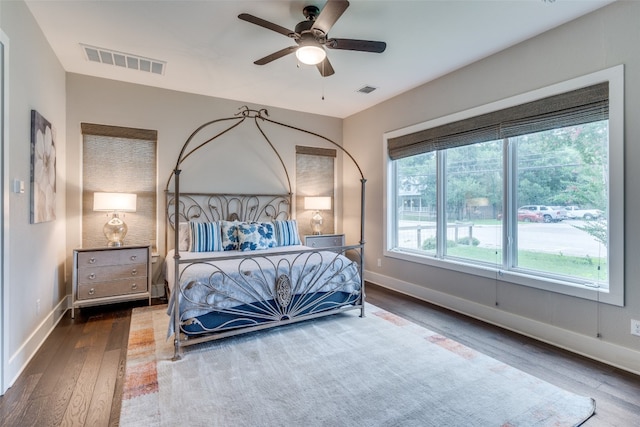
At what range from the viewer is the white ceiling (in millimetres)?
2604

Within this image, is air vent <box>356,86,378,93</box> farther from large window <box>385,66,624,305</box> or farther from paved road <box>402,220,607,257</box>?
paved road <box>402,220,607,257</box>

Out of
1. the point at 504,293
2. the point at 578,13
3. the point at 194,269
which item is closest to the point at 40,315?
the point at 194,269

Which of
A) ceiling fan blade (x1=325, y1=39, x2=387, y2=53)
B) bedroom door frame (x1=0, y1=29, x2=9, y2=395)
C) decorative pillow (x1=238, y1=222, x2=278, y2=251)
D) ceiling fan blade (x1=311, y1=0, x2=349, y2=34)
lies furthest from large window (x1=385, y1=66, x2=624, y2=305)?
bedroom door frame (x1=0, y1=29, x2=9, y2=395)

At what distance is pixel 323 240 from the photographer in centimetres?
525

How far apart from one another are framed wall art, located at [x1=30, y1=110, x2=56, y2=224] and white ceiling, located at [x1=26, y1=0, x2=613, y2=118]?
938mm

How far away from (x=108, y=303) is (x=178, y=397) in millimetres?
2441

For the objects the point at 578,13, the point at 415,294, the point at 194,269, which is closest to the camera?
the point at 578,13

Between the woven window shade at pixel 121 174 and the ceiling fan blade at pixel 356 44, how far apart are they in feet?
9.74

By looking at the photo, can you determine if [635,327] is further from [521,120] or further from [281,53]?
[281,53]

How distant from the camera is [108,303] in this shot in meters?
3.82

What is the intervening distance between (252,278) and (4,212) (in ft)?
5.99

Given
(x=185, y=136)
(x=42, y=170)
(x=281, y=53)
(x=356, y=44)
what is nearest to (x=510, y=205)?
(x=356, y=44)

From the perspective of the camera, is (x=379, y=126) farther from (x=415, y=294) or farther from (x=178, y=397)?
(x=178, y=397)

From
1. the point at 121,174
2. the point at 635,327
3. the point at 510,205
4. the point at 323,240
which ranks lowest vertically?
the point at 635,327
